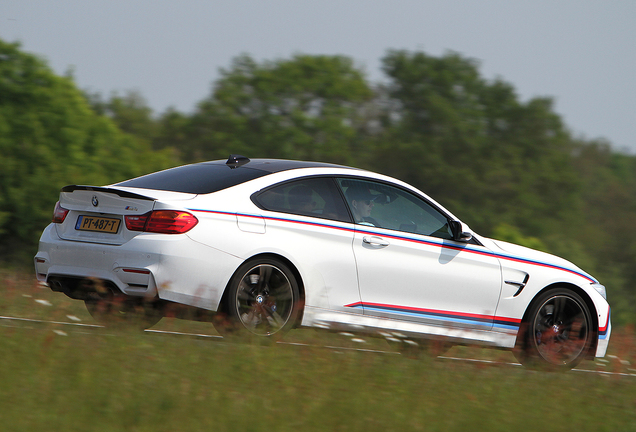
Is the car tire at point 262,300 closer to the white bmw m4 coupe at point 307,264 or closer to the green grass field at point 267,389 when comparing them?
the white bmw m4 coupe at point 307,264

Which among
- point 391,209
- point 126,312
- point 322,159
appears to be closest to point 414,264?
point 391,209

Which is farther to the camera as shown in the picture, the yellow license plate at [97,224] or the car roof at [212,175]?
the car roof at [212,175]

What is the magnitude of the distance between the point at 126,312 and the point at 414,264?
7.80 feet

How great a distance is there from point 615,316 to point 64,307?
3135cm

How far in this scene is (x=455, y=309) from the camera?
6840 millimetres

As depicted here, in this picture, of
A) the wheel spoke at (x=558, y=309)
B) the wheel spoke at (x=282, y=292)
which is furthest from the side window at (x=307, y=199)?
the wheel spoke at (x=558, y=309)

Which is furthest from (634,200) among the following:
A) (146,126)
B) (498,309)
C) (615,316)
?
(498,309)

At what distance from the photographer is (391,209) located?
682cm

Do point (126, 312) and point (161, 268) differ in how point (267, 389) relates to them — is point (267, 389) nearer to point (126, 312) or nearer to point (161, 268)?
point (161, 268)

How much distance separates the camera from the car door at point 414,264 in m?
6.48

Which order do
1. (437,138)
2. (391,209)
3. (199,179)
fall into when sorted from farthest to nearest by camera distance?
(437,138), (391,209), (199,179)

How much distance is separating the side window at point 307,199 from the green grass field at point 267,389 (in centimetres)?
97

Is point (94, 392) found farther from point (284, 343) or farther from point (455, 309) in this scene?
point (455, 309)

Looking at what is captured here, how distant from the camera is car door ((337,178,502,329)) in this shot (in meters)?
6.48
